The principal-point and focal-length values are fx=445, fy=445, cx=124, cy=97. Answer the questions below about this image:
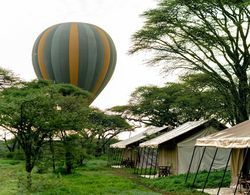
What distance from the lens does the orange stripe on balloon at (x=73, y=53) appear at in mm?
48125

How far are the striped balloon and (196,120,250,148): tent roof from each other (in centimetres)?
3298

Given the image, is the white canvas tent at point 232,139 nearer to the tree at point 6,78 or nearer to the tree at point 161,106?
the tree at point 161,106

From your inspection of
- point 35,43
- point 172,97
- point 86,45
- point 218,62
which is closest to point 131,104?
point 172,97

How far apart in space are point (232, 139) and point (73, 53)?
3579 centimetres

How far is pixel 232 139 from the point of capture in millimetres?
14047

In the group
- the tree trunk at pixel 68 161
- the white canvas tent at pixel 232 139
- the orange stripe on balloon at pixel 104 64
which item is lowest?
the tree trunk at pixel 68 161

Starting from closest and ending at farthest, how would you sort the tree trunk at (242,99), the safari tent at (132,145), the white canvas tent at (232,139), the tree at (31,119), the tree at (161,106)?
the white canvas tent at (232,139) → the tree at (31,119) → the tree trunk at (242,99) → the safari tent at (132,145) → the tree at (161,106)

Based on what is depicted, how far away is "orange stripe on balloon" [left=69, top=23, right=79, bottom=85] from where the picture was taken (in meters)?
48.1

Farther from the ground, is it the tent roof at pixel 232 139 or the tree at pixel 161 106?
the tree at pixel 161 106

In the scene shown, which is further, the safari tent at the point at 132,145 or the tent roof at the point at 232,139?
the safari tent at the point at 132,145

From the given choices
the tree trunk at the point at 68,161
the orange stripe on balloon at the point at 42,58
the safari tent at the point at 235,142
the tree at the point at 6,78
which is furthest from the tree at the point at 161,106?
the safari tent at the point at 235,142

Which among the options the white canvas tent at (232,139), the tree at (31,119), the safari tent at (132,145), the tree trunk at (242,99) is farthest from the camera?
the safari tent at (132,145)

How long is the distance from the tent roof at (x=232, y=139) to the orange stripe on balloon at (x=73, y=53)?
108 ft

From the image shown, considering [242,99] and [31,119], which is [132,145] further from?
[31,119]
